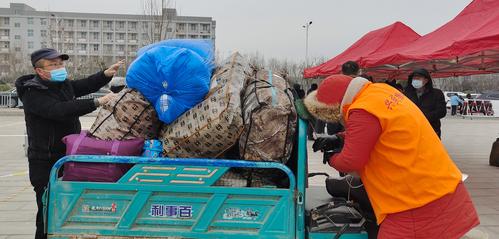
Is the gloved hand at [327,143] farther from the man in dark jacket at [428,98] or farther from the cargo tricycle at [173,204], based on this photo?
the man in dark jacket at [428,98]

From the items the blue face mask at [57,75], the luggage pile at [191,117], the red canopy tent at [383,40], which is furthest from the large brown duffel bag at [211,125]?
the red canopy tent at [383,40]

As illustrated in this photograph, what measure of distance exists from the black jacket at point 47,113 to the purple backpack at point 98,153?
17.7 inches

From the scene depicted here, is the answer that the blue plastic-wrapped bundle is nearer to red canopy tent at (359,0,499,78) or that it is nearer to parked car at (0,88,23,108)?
red canopy tent at (359,0,499,78)

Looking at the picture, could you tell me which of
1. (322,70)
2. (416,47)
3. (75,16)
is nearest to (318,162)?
(416,47)

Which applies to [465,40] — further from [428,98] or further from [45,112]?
[45,112]

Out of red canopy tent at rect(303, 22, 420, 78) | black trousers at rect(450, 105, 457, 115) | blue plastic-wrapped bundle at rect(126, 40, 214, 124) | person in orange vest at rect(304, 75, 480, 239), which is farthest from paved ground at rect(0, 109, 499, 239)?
black trousers at rect(450, 105, 457, 115)

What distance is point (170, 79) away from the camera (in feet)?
9.20

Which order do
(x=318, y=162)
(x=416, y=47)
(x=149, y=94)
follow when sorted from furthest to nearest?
(x=318, y=162) < (x=416, y=47) < (x=149, y=94)

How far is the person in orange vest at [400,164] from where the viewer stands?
2.41 metres

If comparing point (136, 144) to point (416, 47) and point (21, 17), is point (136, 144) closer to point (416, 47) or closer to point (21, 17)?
point (416, 47)

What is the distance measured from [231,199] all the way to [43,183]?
169cm

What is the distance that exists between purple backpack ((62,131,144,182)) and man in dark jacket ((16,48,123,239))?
481 mm

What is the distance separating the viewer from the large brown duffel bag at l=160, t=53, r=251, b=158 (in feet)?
8.89

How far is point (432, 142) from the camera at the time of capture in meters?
2.50
